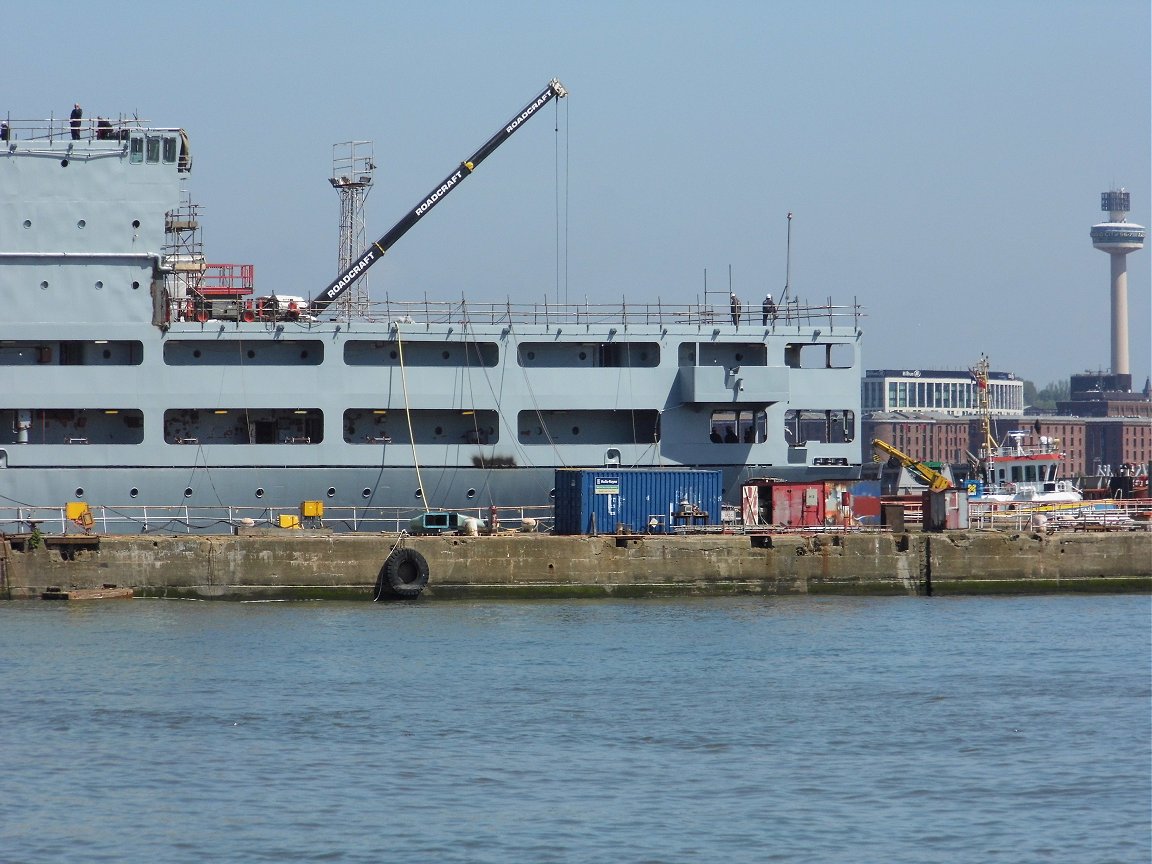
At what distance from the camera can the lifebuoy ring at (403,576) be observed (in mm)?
36438

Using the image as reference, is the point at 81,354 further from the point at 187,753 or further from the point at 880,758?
the point at 880,758

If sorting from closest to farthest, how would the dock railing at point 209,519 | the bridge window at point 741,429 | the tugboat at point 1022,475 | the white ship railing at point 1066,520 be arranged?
the dock railing at point 209,519 → the white ship railing at point 1066,520 → the bridge window at point 741,429 → the tugboat at point 1022,475

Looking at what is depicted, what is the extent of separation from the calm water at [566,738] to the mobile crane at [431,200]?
15201 mm

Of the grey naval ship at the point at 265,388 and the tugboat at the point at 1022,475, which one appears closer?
the grey naval ship at the point at 265,388

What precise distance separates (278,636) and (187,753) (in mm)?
9462

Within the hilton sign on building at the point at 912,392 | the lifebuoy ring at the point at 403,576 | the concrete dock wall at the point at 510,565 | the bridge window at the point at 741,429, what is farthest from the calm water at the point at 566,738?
the hilton sign on building at the point at 912,392

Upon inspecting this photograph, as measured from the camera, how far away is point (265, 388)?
41.3m

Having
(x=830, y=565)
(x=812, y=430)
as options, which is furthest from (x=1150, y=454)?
(x=830, y=565)

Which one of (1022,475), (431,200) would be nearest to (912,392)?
(1022,475)

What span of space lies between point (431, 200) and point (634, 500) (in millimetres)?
15426

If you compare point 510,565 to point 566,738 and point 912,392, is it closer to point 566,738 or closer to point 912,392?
point 566,738

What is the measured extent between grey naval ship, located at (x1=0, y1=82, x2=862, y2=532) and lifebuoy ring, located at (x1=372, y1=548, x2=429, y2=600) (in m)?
4.04

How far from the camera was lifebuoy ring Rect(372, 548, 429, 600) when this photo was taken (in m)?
36.4

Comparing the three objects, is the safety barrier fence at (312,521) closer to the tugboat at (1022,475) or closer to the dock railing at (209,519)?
the dock railing at (209,519)
